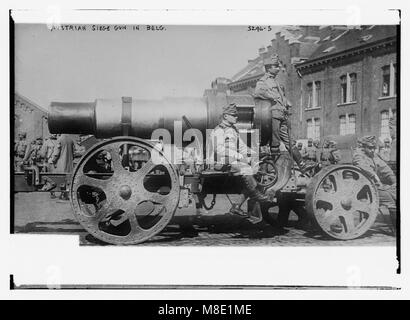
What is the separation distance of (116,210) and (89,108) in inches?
58.6

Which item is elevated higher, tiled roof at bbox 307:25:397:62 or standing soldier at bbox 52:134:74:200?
tiled roof at bbox 307:25:397:62

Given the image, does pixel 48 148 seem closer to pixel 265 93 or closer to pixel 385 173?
pixel 265 93

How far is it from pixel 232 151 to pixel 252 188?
1.86ft

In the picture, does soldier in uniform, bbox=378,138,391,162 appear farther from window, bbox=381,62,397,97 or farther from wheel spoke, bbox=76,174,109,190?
wheel spoke, bbox=76,174,109,190

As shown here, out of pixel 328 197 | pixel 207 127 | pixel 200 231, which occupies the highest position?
pixel 207 127

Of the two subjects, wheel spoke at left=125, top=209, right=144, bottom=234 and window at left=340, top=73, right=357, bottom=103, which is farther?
window at left=340, top=73, right=357, bottom=103

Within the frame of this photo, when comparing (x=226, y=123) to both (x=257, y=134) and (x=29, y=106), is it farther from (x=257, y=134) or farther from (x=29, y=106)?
(x=29, y=106)

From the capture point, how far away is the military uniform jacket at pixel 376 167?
753 centimetres

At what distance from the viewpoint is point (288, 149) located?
7.66m

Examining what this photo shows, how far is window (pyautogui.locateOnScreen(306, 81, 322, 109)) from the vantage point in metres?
7.83

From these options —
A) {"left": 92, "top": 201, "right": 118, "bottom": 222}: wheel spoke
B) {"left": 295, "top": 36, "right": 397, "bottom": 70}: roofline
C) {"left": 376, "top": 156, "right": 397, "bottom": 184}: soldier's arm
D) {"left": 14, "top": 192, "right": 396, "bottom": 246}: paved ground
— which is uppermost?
{"left": 295, "top": 36, "right": 397, "bottom": 70}: roofline

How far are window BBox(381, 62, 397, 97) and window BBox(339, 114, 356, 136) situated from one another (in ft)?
1.73

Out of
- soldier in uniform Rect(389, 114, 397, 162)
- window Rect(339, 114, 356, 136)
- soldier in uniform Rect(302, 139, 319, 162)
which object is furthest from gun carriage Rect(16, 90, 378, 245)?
window Rect(339, 114, 356, 136)

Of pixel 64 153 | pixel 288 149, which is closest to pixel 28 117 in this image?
pixel 64 153
